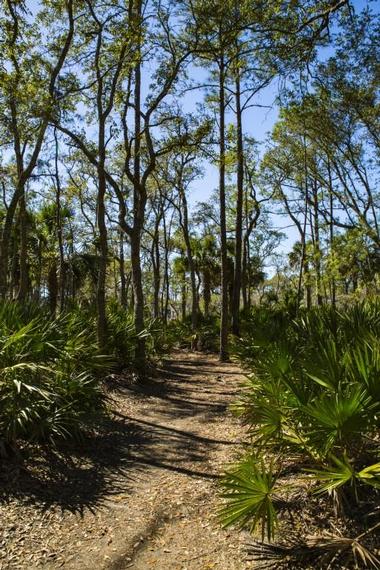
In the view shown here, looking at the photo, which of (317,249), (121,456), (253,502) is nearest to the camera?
(253,502)

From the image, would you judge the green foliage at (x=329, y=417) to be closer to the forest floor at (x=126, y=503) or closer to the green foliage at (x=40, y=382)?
the forest floor at (x=126, y=503)

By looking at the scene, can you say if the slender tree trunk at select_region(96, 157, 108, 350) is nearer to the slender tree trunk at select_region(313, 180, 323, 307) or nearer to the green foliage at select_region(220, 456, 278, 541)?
the green foliage at select_region(220, 456, 278, 541)

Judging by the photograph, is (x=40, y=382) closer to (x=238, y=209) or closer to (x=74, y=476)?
(x=74, y=476)

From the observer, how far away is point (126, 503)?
4.90 meters


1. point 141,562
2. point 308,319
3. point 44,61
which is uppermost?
point 44,61

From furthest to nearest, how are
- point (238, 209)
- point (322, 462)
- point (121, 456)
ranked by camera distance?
point (238, 209), point (121, 456), point (322, 462)

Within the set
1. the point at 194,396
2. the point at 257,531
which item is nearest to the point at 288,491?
the point at 257,531

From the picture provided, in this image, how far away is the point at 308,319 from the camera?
8.22m

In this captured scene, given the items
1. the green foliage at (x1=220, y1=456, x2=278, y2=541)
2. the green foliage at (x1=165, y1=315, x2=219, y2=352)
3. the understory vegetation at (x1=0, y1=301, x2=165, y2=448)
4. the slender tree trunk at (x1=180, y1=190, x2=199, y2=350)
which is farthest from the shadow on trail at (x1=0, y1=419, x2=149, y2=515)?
the slender tree trunk at (x1=180, y1=190, x2=199, y2=350)

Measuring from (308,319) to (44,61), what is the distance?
9004 mm

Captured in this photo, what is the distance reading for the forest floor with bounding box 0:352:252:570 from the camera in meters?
3.89

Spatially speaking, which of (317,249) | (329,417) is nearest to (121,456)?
(329,417)

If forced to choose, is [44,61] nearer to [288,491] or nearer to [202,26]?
[202,26]

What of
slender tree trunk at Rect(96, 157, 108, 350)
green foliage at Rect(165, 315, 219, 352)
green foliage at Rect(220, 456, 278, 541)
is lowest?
green foliage at Rect(220, 456, 278, 541)
